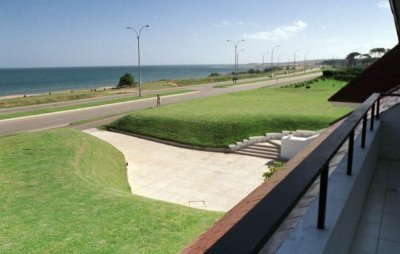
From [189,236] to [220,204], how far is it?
5.90 metres

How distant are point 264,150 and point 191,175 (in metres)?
6.53

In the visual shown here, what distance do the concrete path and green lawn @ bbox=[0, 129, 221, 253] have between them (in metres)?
2.30

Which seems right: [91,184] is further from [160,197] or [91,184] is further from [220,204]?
[220,204]

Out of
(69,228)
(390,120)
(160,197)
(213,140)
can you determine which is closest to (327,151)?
(390,120)

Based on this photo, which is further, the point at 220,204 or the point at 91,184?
the point at 220,204

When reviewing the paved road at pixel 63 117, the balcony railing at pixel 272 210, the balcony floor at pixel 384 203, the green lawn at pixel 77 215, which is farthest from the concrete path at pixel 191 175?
the balcony railing at pixel 272 210

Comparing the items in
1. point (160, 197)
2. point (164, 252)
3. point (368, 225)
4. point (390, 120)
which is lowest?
point (160, 197)

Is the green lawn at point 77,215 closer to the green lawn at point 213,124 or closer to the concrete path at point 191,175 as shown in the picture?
the concrete path at point 191,175

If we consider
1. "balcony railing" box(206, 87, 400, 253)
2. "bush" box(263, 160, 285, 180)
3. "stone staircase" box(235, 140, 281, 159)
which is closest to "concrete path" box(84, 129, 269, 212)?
"bush" box(263, 160, 285, 180)

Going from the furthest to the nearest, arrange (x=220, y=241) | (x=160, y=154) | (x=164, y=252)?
(x=160, y=154) → (x=164, y=252) → (x=220, y=241)

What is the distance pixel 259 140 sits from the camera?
24.3 meters

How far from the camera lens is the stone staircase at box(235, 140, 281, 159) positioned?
22.1 m

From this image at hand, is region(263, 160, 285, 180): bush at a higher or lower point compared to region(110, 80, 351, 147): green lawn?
lower

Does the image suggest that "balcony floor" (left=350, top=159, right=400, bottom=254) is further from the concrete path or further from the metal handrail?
the concrete path
